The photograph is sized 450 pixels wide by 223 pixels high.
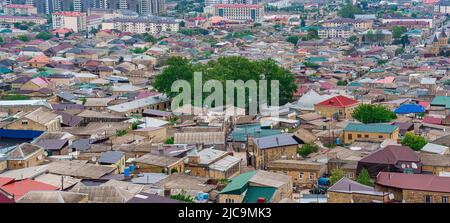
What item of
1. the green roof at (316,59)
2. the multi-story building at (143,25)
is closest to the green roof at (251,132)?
the green roof at (316,59)

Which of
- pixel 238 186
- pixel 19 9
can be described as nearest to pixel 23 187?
pixel 238 186

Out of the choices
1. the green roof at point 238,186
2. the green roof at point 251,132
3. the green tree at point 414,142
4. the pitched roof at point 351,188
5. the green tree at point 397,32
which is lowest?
the green roof at point 251,132

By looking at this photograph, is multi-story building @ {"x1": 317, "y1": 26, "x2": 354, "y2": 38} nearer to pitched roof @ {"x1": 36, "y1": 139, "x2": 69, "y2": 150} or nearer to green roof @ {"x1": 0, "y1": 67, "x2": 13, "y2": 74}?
green roof @ {"x1": 0, "y1": 67, "x2": 13, "y2": 74}

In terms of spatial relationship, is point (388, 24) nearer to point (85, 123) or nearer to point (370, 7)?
point (370, 7)

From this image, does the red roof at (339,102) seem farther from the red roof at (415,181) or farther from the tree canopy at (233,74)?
the red roof at (415,181)

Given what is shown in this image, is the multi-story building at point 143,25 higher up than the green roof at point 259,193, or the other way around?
the multi-story building at point 143,25

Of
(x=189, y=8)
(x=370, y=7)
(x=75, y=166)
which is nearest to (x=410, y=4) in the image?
(x=370, y=7)
